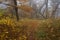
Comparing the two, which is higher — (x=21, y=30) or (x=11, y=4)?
(x=11, y=4)

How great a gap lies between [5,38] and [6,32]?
0.22 metres

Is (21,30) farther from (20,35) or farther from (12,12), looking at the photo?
(12,12)

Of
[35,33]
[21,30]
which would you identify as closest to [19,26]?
[21,30]

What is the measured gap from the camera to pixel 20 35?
24.3 ft

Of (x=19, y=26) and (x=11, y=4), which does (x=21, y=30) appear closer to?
(x=19, y=26)

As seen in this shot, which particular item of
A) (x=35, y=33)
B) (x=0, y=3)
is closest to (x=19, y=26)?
(x=35, y=33)

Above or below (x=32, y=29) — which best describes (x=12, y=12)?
above

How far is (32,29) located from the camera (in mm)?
7797

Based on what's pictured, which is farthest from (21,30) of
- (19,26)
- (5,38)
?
(5,38)

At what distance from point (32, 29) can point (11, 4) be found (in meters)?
1.28

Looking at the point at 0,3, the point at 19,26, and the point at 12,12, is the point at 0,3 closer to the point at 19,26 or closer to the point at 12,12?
the point at 12,12

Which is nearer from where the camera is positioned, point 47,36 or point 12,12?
point 47,36

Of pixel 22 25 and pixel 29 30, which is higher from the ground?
pixel 22 25

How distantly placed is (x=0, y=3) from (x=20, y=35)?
1.56 m
